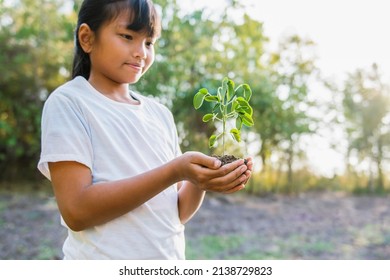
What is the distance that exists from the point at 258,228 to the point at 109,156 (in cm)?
319

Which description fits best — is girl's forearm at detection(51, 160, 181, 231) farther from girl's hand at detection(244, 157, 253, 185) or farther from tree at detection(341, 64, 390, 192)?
tree at detection(341, 64, 390, 192)

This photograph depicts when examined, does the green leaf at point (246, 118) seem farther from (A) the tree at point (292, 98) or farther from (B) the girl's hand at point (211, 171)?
(A) the tree at point (292, 98)

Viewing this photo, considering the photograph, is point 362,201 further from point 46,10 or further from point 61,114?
point 61,114

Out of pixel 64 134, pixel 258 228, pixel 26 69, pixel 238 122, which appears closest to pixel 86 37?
pixel 64 134

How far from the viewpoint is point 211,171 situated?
0.68 metres

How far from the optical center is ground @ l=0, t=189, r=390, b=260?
10.3ft

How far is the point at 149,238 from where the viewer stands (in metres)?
0.74

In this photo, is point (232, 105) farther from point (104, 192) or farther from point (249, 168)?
point (104, 192)

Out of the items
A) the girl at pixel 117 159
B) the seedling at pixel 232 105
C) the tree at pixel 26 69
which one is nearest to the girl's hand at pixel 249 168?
the girl at pixel 117 159

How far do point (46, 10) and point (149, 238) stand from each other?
4500mm

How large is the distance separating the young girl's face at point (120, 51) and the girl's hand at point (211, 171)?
0.19 metres

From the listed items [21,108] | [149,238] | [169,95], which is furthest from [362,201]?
[149,238]

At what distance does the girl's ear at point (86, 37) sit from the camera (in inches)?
32.0

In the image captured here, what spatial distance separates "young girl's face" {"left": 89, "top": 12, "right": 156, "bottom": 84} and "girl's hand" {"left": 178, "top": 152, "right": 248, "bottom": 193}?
193 mm
